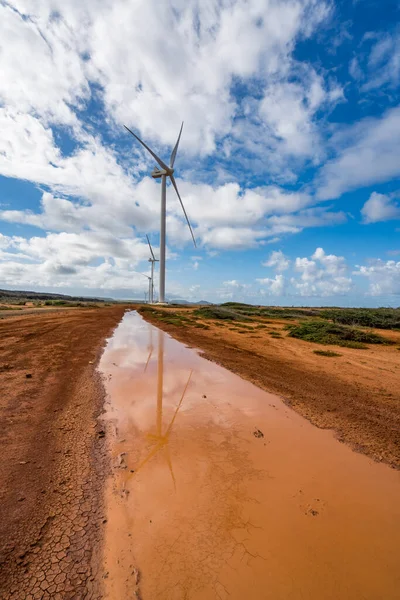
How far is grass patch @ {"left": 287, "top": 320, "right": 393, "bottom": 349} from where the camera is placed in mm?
18109

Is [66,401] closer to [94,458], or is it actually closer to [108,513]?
[94,458]

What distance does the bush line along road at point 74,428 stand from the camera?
9.36ft

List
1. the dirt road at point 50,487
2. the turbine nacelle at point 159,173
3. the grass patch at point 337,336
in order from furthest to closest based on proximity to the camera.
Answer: the turbine nacelle at point 159,173, the grass patch at point 337,336, the dirt road at point 50,487

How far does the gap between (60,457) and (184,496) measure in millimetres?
2227

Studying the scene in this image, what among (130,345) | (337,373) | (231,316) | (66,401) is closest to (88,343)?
(130,345)

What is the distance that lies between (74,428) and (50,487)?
1747 mm

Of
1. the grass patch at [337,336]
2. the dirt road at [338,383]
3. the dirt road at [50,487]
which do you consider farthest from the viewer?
the grass patch at [337,336]

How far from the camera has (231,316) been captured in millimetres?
40250

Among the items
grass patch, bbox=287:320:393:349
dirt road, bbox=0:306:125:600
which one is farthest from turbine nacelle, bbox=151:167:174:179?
dirt road, bbox=0:306:125:600

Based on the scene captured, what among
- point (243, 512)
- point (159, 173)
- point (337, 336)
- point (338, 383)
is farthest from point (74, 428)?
point (159, 173)

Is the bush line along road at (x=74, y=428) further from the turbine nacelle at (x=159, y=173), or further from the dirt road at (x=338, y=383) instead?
the turbine nacelle at (x=159, y=173)

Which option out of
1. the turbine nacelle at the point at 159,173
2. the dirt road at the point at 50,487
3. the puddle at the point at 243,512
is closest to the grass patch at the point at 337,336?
the puddle at the point at 243,512

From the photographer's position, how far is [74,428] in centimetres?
556

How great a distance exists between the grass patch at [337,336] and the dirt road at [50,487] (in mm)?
15338
